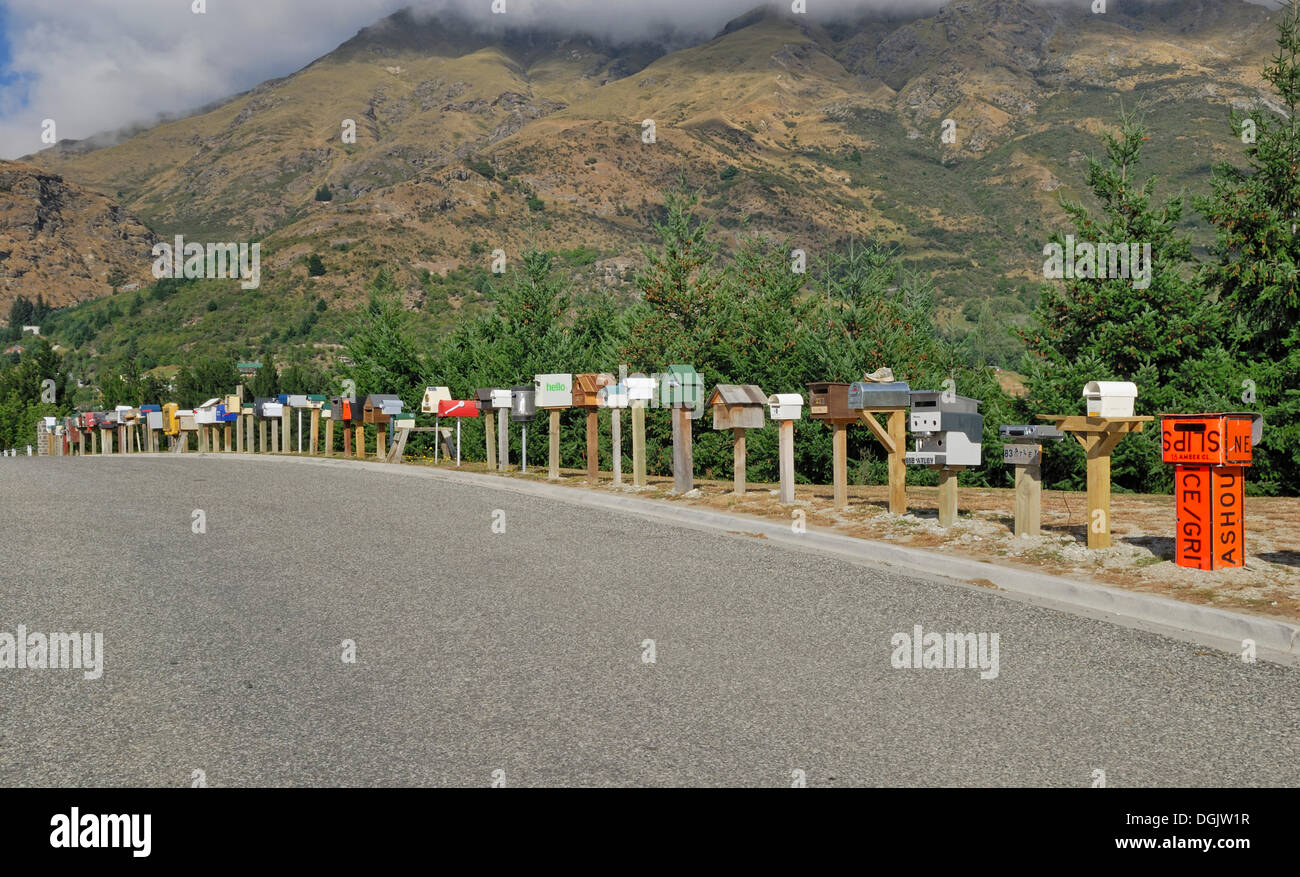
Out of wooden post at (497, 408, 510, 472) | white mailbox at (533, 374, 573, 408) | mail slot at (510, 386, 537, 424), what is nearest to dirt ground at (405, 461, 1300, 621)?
white mailbox at (533, 374, 573, 408)

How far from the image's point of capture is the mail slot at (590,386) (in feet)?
60.8

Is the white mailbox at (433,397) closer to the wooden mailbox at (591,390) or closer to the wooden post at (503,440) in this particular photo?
the wooden post at (503,440)

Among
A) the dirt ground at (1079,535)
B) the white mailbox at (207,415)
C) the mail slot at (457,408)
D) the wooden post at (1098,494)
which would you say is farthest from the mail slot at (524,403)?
the white mailbox at (207,415)

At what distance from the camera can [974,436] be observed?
11.3 metres

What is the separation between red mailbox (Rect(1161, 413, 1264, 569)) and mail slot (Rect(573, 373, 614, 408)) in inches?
440

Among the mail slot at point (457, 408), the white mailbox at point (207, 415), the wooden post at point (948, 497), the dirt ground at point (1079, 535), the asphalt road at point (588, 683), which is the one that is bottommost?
the asphalt road at point (588, 683)

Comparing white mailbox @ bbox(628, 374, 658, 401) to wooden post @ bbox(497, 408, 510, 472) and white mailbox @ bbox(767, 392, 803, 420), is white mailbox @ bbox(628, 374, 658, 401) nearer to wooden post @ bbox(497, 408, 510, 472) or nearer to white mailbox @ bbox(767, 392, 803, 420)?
white mailbox @ bbox(767, 392, 803, 420)

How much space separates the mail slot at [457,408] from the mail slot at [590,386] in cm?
590

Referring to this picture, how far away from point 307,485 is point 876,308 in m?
15.3

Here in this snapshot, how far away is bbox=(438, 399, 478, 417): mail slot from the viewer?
24156mm

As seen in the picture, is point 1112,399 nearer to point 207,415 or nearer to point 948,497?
point 948,497

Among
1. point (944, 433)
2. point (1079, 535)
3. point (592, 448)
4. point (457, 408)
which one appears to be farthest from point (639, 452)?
point (1079, 535)

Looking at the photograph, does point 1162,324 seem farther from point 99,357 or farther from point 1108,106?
point 1108,106

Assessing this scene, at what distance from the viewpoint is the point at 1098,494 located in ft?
32.1
